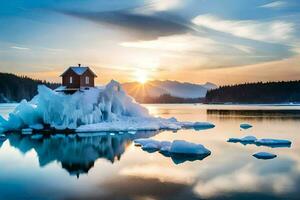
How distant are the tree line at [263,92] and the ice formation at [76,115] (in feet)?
371

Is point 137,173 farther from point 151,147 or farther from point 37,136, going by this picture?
point 37,136

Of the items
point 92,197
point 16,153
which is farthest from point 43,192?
point 16,153

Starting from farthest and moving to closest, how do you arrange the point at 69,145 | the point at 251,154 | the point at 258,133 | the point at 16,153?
the point at 258,133, the point at 69,145, the point at 16,153, the point at 251,154

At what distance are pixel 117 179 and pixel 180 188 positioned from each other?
3067mm

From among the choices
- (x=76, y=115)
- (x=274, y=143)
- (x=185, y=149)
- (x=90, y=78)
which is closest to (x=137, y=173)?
(x=185, y=149)

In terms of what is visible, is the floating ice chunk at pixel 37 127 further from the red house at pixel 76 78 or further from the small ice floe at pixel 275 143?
the small ice floe at pixel 275 143

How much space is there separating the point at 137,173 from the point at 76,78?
2957 cm

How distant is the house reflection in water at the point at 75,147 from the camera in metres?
19.8

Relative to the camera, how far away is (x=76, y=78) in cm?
4438

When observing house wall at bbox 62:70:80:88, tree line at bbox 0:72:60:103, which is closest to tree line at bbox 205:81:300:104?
tree line at bbox 0:72:60:103

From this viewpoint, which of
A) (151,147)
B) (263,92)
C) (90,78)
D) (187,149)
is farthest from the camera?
(263,92)

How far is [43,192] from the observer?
1328 cm

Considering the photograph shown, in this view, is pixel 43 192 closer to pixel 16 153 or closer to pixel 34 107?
pixel 16 153

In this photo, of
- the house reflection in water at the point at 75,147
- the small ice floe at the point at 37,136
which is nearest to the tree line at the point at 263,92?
the house reflection in water at the point at 75,147
